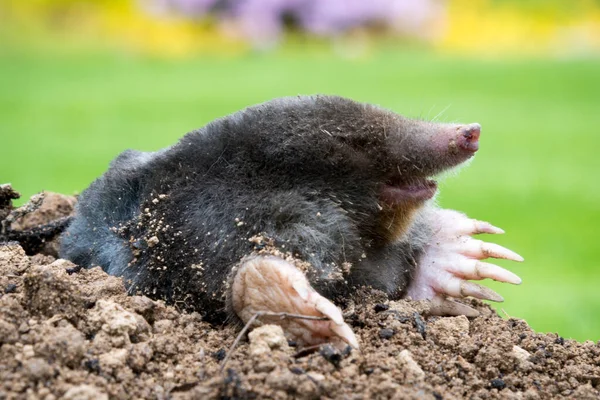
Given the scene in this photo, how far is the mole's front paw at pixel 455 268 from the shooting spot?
281 centimetres

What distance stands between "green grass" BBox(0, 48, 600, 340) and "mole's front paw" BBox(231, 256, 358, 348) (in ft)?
7.77

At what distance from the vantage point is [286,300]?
217 centimetres

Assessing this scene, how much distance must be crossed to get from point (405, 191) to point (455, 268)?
1.38ft

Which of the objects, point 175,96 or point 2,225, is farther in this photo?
point 175,96

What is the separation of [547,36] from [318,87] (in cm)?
901

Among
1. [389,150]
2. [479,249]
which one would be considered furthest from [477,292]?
[389,150]

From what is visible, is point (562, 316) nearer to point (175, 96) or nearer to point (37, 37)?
point (175, 96)

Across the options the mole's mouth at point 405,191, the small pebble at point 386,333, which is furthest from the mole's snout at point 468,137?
the small pebble at point 386,333

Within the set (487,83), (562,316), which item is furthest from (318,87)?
(562,316)

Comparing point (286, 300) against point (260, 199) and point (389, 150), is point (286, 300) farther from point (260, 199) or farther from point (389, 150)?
point (389, 150)

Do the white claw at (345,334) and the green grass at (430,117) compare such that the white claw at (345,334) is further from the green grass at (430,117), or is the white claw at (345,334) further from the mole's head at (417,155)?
the green grass at (430,117)

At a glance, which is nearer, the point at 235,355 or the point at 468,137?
the point at 235,355

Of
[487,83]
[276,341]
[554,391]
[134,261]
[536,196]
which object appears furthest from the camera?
[487,83]

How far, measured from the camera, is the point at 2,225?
301 centimetres
